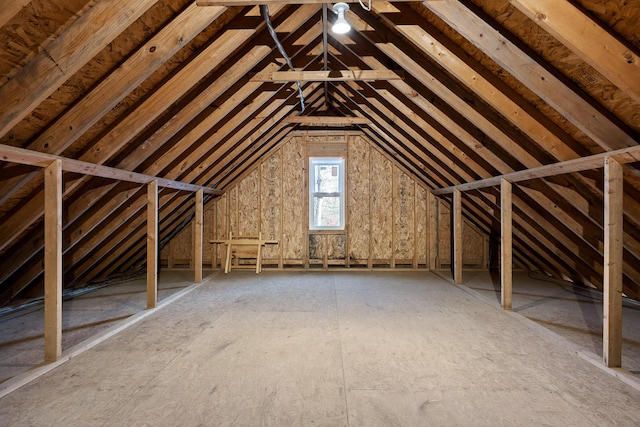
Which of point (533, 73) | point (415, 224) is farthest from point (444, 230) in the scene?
point (533, 73)

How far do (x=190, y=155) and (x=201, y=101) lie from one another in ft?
3.66

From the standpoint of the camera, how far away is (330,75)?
3893 mm

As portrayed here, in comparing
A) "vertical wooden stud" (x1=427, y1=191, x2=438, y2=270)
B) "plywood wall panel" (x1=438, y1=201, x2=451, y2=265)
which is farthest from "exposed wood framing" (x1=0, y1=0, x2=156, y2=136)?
"plywood wall panel" (x1=438, y1=201, x2=451, y2=265)

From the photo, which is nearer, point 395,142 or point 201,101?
point 201,101

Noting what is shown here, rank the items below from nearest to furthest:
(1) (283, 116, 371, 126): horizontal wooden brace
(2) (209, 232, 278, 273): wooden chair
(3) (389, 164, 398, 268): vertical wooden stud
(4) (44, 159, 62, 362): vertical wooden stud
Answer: (4) (44, 159, 62, 362): vertical wooden stud, (1) (283, 116, 371, 126): horizontal wooden brace, (2) (209, 232, 278, 273): wooden chair, (3) (389, 164, 398, 268): vertical wooden stud

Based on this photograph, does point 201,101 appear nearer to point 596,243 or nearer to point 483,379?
point 483,379

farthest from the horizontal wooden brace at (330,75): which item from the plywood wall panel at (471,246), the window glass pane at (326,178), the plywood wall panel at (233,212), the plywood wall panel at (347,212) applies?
the plywood wall panel at (471,246)

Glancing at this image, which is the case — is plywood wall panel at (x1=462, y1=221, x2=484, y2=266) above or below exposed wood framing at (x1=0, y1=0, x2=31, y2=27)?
below

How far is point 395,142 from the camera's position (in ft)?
18.5

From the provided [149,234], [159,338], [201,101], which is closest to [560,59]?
[201,101]

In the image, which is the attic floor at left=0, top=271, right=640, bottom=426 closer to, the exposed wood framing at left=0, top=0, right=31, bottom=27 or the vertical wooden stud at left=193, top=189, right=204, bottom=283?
the vertical wooden stud at left=193, top=189, right=204, bottom=283

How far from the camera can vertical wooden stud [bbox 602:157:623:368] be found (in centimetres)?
233

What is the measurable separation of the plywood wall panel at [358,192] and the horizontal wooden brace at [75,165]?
373cm

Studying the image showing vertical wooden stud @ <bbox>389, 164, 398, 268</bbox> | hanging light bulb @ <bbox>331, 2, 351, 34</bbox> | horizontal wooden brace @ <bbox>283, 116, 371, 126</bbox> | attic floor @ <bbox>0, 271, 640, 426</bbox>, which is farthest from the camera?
vertical wooden stud @ <bbox>389, 164, 398, 268</bbox>
